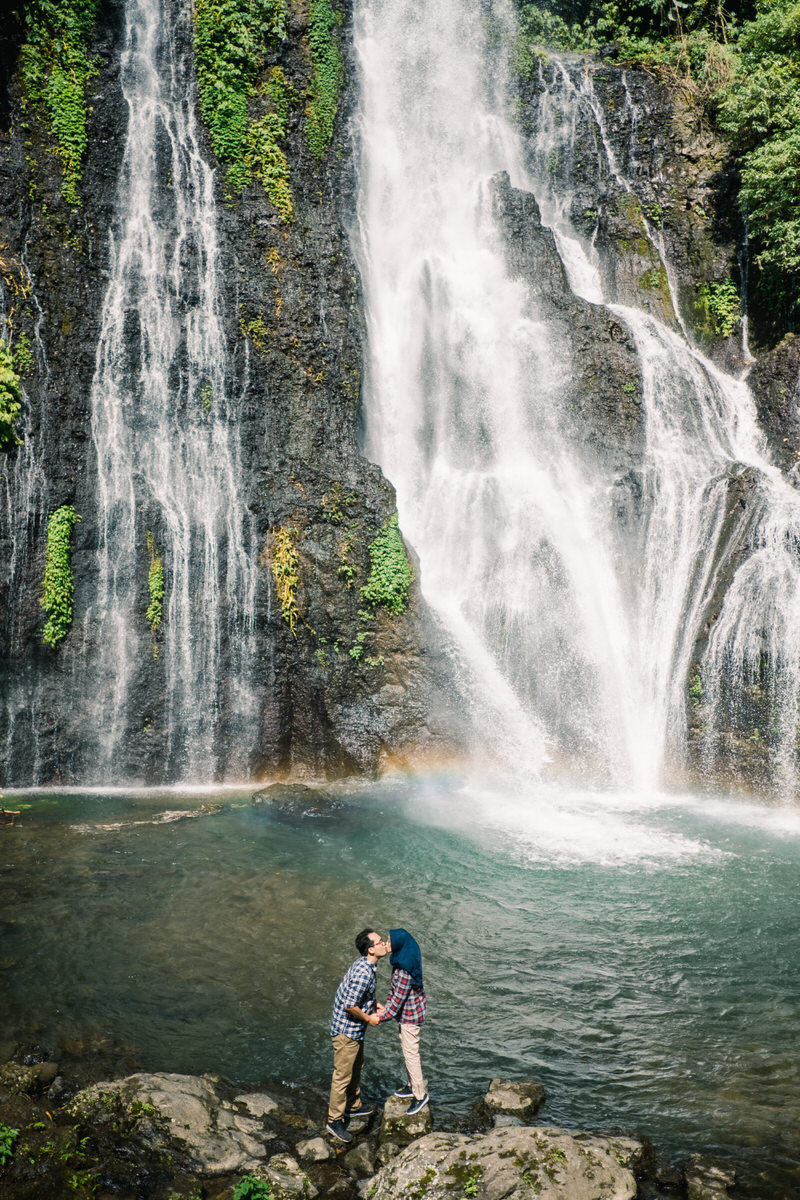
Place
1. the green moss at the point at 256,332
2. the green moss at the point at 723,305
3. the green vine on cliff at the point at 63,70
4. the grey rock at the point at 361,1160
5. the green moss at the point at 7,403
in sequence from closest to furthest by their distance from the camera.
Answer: the grey rock at the point at 361,1160 → the green moss at the point at 7,403 → the green vine on cliff at the point at 63,70 → the green moss at the point at 256,332 → the green moss at the point at 723,305

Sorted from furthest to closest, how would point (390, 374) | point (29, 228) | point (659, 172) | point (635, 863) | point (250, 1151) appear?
point (659, 172) < point (390, 374) < point (29, 228) < point (635, 863) < point (250, 1151)

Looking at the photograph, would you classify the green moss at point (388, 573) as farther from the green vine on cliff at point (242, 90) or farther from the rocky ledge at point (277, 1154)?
the rocky ledge at point (277, 1154)

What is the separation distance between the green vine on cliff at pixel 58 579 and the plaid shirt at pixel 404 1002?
1181 cm

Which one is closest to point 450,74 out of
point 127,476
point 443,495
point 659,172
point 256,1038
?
point 659,172

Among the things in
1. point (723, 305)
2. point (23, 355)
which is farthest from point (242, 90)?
point (723, 305)

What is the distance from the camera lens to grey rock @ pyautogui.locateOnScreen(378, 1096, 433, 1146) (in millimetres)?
6129

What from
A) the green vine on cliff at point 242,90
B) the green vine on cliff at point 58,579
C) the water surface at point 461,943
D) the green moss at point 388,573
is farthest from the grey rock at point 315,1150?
the green vine on cliff at point 242,90

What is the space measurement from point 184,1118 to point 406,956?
78.7 inches

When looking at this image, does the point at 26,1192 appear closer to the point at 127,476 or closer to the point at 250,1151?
the point at 250,1151

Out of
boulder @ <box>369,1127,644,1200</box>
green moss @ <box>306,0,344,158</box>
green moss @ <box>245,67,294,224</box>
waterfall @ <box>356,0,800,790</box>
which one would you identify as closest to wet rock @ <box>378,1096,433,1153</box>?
boulder @ <box>369,1127,644,1200</box>

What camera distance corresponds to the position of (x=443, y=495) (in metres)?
19.3

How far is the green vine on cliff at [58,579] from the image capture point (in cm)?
1585

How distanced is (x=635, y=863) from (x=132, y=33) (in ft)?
68.0

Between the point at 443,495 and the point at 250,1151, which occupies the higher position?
the point at 443,495
